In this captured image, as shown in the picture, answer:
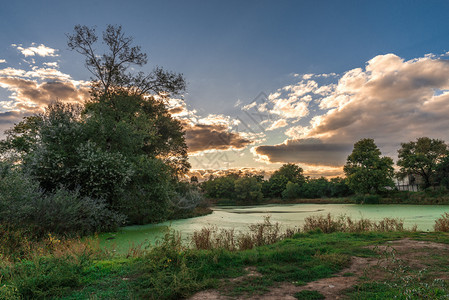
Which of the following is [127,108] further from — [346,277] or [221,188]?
[221,188]

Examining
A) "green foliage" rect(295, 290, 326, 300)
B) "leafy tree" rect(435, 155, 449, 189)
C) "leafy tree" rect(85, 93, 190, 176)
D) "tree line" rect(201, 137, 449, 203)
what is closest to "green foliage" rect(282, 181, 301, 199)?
"tree line" rect(201, 137, 449, 203)

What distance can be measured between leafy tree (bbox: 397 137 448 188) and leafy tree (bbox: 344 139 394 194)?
253 centimetres

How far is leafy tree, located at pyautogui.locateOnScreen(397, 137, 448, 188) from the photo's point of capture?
3838cm

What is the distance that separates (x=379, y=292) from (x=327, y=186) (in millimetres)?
61401

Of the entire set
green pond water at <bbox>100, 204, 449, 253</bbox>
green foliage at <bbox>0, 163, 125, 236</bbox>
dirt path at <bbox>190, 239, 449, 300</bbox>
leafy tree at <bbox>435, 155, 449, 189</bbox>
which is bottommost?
green pond water at <bbox>100, 204, 449, 253</bbox>

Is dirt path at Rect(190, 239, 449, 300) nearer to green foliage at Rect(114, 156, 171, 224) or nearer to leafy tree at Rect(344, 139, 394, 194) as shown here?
green foliage at Rect(114, 156, 171, 224)

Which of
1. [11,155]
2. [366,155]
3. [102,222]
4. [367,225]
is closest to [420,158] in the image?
[366,155]

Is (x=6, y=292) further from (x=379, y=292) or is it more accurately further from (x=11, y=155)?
(x=11, y=155)

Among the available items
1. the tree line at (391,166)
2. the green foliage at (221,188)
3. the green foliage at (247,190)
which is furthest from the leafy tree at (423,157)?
A: the green foliage at (221,188)

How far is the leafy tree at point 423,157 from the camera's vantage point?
38375 mm

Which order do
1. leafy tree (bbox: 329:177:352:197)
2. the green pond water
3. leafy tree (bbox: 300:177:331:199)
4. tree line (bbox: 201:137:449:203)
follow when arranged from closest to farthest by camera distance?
the green pond water, tree line (bbox: 201:137:449:203), leafy tree (bbox: 329:177:352:197), leafy tree (bbox: 300:177:331:199)

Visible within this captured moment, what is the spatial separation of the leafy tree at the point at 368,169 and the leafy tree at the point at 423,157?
253 centimetres

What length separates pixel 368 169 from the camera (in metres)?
39.5

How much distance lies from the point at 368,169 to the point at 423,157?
7.41 m
